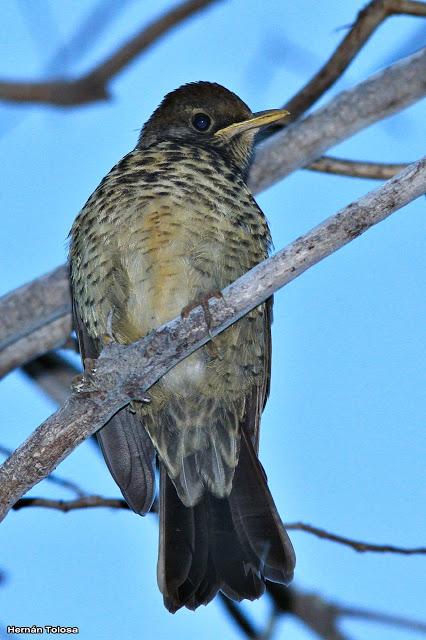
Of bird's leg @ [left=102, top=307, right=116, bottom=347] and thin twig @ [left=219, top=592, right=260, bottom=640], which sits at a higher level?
bird's leg @ [left=102, top=307, right=116, bottom=347]

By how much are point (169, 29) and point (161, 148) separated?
88 centimetres

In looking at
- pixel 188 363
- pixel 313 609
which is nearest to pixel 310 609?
pixel 313 609

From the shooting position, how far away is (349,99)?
611 cm

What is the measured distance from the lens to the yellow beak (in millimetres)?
5477

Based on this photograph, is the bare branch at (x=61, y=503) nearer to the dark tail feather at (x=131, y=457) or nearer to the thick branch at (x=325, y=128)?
the dark tail feather at (x=131, y=457)

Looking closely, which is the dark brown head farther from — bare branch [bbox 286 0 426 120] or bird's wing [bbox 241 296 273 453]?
bird's wing [bbox 241 296 273 453]

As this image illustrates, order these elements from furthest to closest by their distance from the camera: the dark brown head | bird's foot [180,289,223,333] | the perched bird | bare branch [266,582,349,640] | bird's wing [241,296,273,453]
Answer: the dark brown head < bare branch [266,582,349,640] < bird's wing [241,296,273,453] < the perched bird < bird's foot [180,289,223,333]

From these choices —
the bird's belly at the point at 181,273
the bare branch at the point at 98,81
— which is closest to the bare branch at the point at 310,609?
the bird's belly at the point at 181,273

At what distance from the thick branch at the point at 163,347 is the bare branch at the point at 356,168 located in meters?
2.05

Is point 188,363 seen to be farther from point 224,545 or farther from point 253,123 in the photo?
point 253,123

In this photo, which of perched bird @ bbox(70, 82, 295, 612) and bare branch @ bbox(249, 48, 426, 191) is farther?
bare branch @ bbox(249, 48, 426, 191)

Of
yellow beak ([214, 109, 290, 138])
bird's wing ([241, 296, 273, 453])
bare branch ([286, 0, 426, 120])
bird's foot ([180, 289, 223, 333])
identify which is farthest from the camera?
bare branch ([286, 0, 426, 120])

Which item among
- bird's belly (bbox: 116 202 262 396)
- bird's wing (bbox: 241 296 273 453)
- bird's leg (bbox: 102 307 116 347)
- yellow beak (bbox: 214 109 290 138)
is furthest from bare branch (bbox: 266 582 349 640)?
yellow beak (bbox: 214 109 290 138)

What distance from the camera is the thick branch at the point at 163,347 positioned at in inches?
148
